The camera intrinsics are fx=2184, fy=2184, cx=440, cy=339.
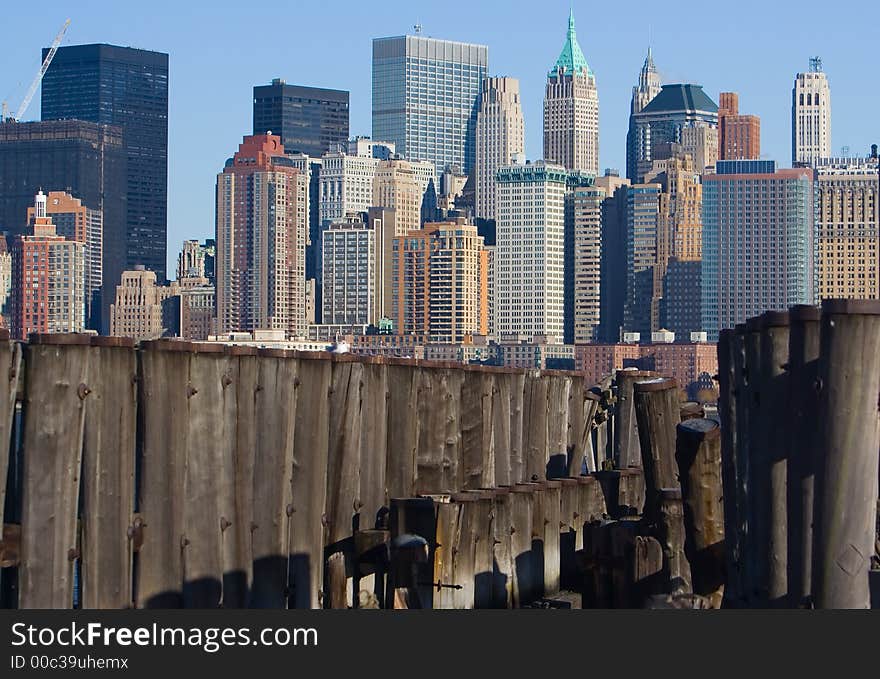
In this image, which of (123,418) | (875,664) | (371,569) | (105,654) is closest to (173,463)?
(123,418)

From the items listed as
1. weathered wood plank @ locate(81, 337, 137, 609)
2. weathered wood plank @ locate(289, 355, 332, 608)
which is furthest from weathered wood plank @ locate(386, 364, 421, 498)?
weathered wood plank @ locate(81, 337, 137, 609)

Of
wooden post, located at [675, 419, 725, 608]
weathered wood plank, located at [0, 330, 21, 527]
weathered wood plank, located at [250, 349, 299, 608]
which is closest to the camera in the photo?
weathered wood plank, located at [0, 330, 21, 527]

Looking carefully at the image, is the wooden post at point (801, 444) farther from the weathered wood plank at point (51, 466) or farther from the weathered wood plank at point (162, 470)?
the weathered wood plank at point (51, 466)

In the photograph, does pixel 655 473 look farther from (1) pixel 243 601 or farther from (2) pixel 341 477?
(1) pixel 243 601

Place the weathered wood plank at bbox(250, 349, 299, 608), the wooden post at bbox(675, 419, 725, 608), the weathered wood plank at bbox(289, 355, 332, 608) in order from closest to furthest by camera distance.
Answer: the wooden post at bbox(675, 419, 725, 608), the weathered wood plank at bbox(250, 349, 299, 608), the weathered wood plank at bbox(289, 355, 332, 608)

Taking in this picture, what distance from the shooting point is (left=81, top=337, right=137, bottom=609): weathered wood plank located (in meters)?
13.0

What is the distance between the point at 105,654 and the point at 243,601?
5.36m

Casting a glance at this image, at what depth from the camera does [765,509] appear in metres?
12.2

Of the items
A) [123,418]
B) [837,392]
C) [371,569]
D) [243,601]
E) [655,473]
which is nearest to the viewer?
[837,392]

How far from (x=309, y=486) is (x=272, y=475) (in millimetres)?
775

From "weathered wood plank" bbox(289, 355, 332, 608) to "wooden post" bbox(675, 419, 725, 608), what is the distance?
273cm

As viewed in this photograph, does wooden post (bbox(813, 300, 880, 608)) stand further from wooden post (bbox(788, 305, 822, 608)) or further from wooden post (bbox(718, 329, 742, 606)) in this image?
wooden post (bbox(718, 329, 742, 606))

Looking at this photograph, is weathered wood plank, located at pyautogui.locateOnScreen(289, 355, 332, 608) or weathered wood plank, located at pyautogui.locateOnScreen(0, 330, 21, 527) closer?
weathered wood plank, located at pyautogui.locateOnScreen(0, 330, 21, 527)

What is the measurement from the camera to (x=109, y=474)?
1312 cm
